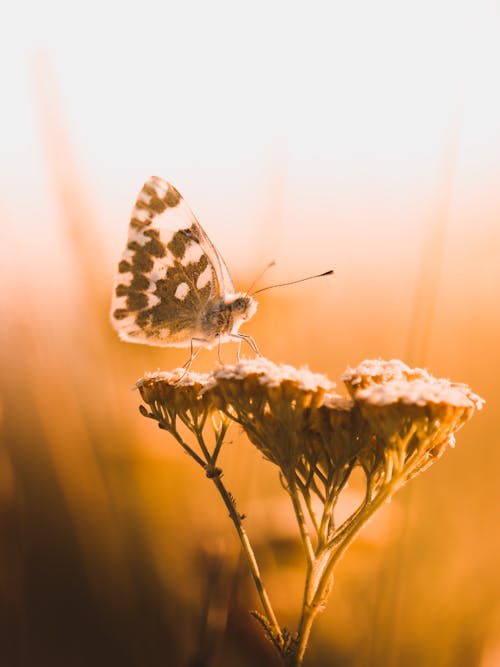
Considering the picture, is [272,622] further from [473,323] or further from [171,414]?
[473,323]

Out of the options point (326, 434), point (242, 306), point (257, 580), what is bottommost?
point (257, 580)

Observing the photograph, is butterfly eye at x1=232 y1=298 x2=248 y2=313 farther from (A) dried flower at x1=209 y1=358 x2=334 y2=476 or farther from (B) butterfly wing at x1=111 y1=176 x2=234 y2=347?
(A) dried flower at x1=209 y1=358 x2=334 y2=476

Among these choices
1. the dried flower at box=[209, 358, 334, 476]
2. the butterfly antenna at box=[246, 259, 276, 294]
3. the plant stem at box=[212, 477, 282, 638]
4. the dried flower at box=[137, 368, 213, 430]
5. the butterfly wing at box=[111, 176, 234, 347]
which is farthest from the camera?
the butterfly antenna at box=[246, 259, 276, 294]

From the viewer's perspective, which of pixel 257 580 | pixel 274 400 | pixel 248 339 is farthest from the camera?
pixel 248 339

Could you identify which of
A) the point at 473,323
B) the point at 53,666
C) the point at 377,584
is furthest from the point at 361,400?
the point at 53,666

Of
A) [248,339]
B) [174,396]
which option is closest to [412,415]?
[174,396]

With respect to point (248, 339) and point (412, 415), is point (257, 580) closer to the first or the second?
point (412, 415)

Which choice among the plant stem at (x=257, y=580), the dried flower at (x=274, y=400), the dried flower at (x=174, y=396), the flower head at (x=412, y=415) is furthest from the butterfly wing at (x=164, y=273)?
the flower head at (x=412, y=415)

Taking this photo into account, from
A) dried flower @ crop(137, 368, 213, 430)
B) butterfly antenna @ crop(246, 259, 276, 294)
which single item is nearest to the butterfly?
butterfly antenna @ crop(246, 259, 276, 294)
